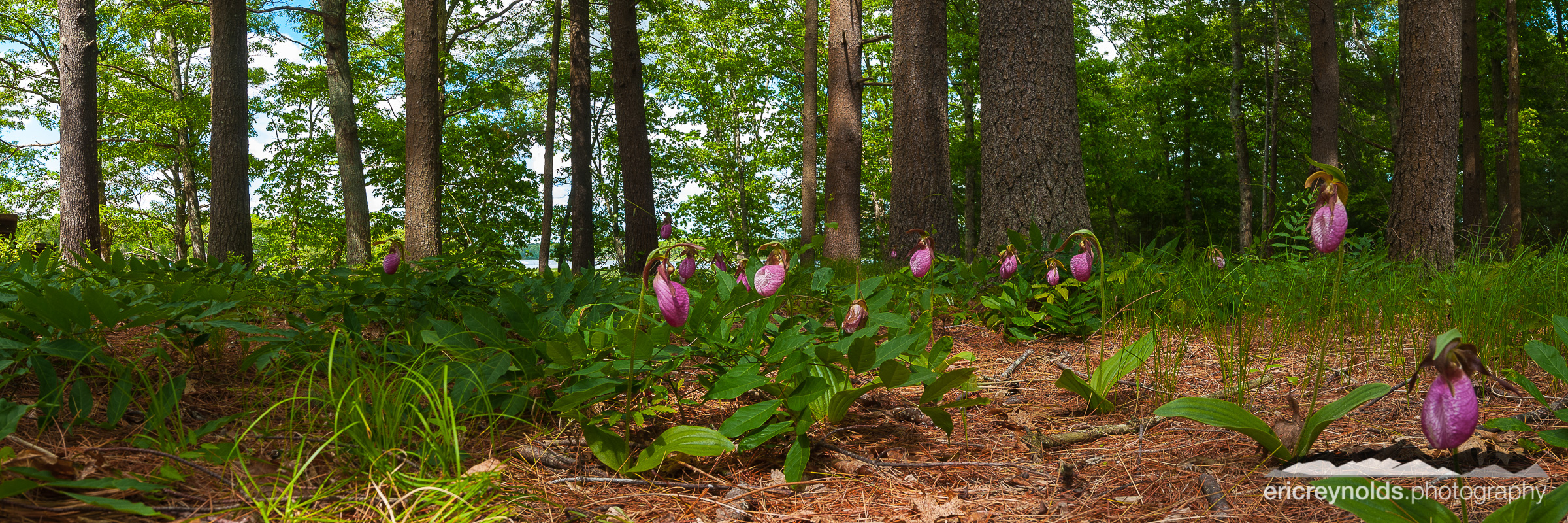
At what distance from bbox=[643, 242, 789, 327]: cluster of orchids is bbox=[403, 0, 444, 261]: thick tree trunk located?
417cm

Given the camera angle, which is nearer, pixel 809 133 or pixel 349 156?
pixel 809 133

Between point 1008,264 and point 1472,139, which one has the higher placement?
point 1472,139

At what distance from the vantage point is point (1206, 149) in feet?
71.7

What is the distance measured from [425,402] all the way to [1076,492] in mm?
1497

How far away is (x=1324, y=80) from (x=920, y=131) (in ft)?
21.7

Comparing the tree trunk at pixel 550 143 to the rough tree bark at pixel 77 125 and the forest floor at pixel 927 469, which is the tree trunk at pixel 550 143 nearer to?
the rough tree bark at pixel 77 125

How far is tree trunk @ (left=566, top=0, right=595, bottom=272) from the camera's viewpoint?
9469mm

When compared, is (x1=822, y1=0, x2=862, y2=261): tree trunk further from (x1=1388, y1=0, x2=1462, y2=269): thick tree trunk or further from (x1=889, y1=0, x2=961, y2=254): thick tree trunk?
(x1=1388, y1=0, x2=1462, y2=269): thick tree trunk

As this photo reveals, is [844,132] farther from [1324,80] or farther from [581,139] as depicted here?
[1324,80]

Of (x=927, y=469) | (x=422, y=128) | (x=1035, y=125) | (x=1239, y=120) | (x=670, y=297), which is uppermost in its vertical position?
(x=1239, y=120)

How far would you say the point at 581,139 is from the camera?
11016mm

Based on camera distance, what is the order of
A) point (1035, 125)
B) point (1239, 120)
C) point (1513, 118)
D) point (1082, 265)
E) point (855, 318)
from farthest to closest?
point (1239, 120) → point (1513, 118) → point (1035, 125) → point (1082, 265) → point (855, 318)

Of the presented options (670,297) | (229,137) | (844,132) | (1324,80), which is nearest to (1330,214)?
(670,297)

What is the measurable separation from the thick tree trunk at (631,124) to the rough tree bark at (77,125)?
202 inches
